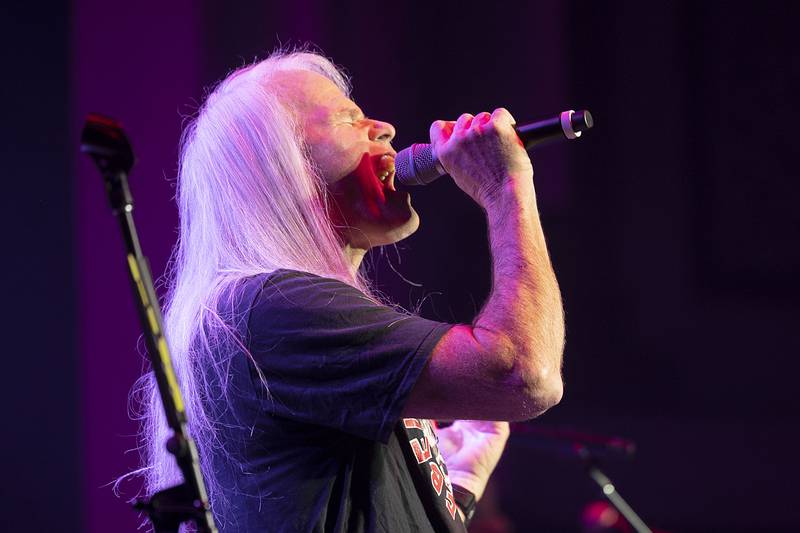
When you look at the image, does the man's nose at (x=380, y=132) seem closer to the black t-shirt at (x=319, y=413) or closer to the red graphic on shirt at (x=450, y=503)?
the black t-shirt at (x=319, y=413)

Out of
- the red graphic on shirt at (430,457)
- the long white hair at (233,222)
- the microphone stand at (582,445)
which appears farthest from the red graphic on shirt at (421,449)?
the microphone stand at (582,445)

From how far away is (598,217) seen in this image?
3787 millimetres

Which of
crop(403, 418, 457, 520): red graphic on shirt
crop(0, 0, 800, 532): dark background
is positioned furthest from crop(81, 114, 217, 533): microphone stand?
crop(0, 0, 800, 532): dark background

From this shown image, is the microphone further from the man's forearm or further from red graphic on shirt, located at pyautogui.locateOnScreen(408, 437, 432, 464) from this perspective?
red graphic on shirt, located at pyautogui.locateOnScreen(408, 437, 432, 464)

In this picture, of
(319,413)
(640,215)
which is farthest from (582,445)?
(640,215)

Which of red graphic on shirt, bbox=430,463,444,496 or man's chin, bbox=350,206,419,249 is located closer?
red graphic on shirt, bbox=430,463,444,496

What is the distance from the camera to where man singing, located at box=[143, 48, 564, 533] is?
42.1 inches

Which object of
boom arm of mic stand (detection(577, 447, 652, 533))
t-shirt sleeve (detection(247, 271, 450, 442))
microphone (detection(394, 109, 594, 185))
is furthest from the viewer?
boom arm of mic stand (detection(577, 447, 652, 533))

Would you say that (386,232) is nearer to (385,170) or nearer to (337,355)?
(385,170)

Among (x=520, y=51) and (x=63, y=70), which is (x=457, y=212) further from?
(x=63, y=70)

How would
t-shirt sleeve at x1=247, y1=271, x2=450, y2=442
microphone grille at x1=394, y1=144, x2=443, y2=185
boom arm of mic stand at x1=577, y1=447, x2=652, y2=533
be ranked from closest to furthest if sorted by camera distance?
t-shirt sleeve at x1=247, y1=271, x2=450, y2=442 < microphone grille at x1=394, y1=144, x2=443, y2=185 < boom arm of mic stand at x1=577, y1=447, x2=652, y2=533

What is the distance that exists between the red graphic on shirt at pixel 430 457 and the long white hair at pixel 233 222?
10.6 inches

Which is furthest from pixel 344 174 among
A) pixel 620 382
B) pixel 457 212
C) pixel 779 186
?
pixel 779 186

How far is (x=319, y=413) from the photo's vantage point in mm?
1068
